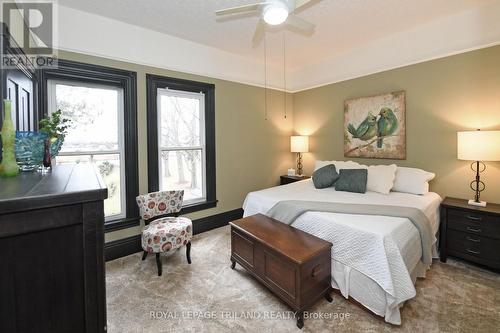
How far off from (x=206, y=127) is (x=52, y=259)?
3.10m

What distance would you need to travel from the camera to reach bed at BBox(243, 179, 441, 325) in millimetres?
1752

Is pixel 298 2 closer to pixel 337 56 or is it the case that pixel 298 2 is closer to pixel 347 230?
pixel 347 230

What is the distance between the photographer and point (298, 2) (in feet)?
6.44

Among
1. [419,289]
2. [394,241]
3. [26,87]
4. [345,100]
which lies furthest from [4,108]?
[345,100]

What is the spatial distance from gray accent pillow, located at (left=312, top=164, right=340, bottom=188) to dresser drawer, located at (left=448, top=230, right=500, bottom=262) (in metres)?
1.42

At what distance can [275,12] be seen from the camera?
5.88 feet

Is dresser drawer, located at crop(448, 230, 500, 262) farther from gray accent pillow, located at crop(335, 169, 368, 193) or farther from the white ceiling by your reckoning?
the white ceiling

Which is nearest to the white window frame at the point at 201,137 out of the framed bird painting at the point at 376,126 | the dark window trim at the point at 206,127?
the dark window trim at the point at 206,127

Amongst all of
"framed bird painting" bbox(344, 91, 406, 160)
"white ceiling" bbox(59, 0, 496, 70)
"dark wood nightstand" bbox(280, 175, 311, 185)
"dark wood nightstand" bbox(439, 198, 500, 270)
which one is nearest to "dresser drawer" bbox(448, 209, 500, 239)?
"dark wood nightstand" bbox(439, 198, 500, 270)

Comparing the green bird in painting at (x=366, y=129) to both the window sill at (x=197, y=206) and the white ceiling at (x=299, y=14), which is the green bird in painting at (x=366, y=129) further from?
the window sill at (x=197, y=206)

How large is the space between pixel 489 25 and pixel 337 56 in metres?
1.88

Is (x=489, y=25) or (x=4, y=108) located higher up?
(x=489, y=25)

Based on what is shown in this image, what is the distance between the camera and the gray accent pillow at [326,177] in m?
3.40

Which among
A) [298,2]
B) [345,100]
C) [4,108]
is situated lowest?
[4,108]
